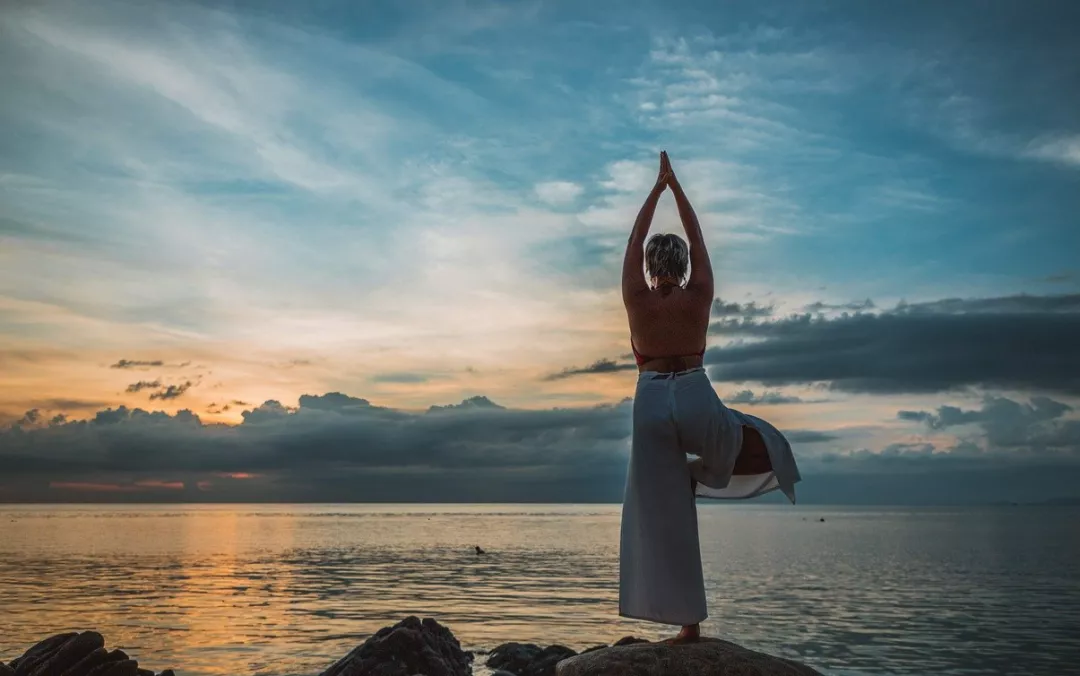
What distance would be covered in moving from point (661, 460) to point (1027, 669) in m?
20.1

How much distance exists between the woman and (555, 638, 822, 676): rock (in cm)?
30

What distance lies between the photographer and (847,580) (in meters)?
47.2

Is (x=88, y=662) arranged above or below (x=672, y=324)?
below

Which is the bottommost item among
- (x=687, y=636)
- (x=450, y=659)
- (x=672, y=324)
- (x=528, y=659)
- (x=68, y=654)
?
(x=528, y=659)

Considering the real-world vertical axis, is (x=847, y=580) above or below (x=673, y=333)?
below

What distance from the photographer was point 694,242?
7.93 meters

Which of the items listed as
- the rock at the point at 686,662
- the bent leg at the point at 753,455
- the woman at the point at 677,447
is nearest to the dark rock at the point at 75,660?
the rock at the point at 686,662

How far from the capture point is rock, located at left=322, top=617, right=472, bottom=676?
14.4m

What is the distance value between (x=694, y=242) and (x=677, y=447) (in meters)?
1.81

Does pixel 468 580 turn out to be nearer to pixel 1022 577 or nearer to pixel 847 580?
pixel 847 580

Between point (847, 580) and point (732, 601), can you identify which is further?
point (847, 580)

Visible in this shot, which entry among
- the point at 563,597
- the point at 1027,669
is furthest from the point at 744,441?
the point at 563,597

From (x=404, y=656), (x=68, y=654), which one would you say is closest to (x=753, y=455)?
(x=404, y=656)

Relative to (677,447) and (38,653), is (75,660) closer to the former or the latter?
(38,653)
